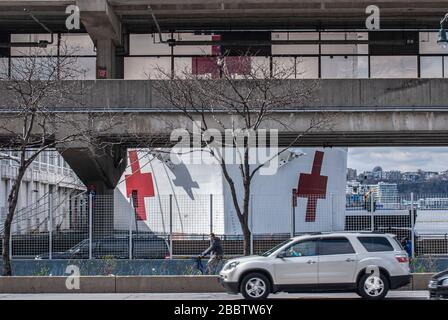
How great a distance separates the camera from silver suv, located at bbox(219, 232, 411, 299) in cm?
1781

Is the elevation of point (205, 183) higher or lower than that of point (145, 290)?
higher

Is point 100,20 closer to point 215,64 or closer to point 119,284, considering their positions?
point 215,64

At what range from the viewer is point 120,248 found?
86.3 feet

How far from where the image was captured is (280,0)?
31.4 m

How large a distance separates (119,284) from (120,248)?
5528 millimetres

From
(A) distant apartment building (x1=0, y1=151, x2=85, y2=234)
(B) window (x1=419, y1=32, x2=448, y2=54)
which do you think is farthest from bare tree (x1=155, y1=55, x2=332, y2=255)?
(A) distant apartment building (x1=0, y1=151, x2=85, y2=234)

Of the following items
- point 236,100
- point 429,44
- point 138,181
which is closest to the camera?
point 236,100

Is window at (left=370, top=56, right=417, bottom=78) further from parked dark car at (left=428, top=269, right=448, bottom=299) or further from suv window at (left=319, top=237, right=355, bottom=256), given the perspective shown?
parked dark car at (left=428, top=269, right=448, bottom=299)

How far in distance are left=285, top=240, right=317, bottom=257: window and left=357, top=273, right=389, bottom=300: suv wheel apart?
133cm

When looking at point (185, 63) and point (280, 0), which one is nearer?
point (280, 0)

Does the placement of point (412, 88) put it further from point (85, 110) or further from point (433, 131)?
point (85, 110)

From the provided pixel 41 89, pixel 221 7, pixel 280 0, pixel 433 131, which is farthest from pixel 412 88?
pixel 41 89

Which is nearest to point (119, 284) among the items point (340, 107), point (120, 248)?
point (120, 248)
